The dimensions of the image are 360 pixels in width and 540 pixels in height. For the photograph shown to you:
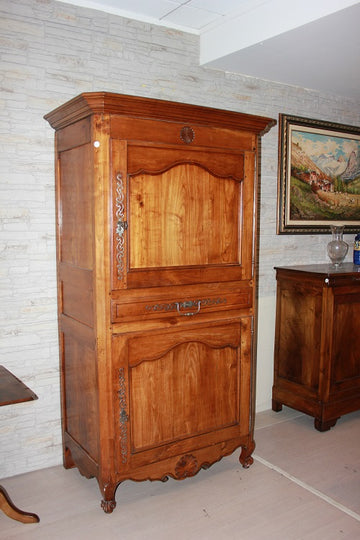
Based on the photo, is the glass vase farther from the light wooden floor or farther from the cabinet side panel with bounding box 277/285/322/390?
the light wooden floor

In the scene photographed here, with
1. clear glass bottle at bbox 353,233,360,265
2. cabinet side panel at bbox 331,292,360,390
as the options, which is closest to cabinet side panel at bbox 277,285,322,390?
cabinet side panel at bbox 331,292,360,390

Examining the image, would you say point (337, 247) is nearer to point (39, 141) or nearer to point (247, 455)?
point (247, 455)

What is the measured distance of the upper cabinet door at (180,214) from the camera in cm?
210

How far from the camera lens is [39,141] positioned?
8.06 feet

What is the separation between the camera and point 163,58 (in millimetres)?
2807

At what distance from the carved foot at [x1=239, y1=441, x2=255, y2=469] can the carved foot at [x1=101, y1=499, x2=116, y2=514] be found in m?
0.77

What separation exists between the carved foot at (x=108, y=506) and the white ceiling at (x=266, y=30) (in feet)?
8.03

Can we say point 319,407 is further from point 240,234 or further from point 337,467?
point 240,234

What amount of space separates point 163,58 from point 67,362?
1.82 m

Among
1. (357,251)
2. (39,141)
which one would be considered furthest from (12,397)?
(357,251)

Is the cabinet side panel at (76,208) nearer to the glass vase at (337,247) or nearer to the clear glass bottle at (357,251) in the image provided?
the glass vase at (337,247)

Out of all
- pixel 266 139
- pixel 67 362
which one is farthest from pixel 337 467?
pixel 266 139

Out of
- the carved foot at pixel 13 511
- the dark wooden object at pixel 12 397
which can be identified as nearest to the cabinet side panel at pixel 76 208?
the dark wooden object at pixel 12 397

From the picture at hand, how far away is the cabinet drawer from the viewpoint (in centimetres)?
213
